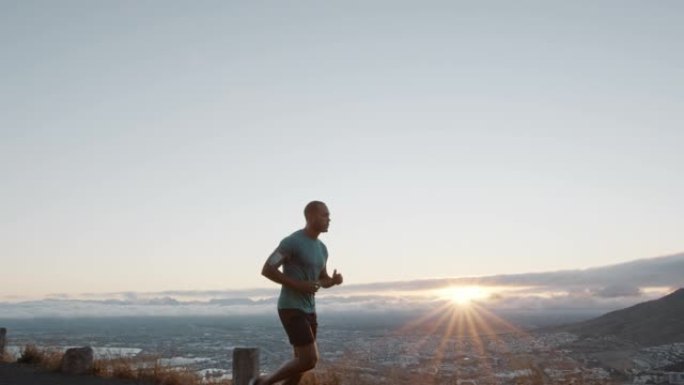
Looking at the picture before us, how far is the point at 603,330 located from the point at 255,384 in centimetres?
9695

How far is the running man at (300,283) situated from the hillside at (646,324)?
274 ft

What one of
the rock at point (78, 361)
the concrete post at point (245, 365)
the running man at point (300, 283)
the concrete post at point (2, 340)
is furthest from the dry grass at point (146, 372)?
the running man at point (300, 283)

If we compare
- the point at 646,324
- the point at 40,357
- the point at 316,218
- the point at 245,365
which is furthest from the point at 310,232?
the point at 646,324

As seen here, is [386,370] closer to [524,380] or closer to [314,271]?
[524,380]

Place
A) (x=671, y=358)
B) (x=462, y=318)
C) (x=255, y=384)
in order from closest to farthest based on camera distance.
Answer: (x=255, y=384) → (x=671, y=358) → (x=462, y=318)

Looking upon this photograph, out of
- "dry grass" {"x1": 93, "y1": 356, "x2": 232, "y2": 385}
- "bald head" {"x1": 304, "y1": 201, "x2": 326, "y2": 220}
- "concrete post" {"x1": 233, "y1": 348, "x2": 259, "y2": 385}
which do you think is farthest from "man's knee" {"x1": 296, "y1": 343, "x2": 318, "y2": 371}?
"dry grass" {"x1": 93, "y1": 356, "x2": 232, "y2": 385}

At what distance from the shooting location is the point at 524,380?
834cm

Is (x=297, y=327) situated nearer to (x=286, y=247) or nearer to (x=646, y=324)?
(x=286, y=247)

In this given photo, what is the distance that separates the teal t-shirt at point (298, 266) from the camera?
18.9 feet

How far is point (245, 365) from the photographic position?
24.3ft

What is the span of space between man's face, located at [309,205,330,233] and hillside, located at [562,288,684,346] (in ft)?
274

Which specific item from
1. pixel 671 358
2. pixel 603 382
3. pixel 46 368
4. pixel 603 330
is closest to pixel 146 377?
pixel 46 368

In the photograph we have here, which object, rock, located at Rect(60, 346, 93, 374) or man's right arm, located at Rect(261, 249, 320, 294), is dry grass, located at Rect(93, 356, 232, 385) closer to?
rock, located at Rect(60, 346, 93, 374)

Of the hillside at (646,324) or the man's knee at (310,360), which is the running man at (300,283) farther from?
the hillside at (646,324)
